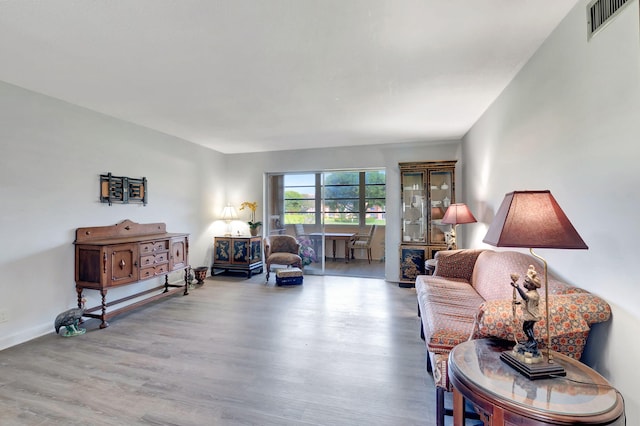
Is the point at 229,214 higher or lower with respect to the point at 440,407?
higher

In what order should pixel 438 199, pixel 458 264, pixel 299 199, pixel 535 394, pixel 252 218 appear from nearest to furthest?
pixel 535 394
pixel 458 264
pixel 438 199
pixel 252 218
pixel 299 199

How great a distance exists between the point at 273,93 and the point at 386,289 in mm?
3485

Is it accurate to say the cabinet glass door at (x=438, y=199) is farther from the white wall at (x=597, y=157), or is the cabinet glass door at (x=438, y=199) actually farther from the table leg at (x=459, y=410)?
the table leg at (x=459, y=410)

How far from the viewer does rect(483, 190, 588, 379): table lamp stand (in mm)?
1263

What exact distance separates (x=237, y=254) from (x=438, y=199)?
151 inches

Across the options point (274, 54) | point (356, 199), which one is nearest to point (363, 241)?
point (356, 199)

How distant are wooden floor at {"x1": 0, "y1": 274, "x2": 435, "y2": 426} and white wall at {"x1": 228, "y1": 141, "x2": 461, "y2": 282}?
1.83 metres

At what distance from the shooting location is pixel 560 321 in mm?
1430

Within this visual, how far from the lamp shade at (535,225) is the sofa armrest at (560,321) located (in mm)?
358

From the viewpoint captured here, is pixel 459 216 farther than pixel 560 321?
Yes

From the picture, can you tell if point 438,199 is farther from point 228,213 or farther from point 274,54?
point 228,213

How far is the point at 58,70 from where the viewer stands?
2572 millimetres

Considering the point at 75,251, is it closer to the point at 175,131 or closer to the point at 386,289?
the point at 175,131

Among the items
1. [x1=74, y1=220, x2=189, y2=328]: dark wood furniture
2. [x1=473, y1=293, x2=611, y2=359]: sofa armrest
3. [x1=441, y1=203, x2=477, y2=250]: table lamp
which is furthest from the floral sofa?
[x1=74, y1=220, x2=189, y2=328]: dark wood furniture
